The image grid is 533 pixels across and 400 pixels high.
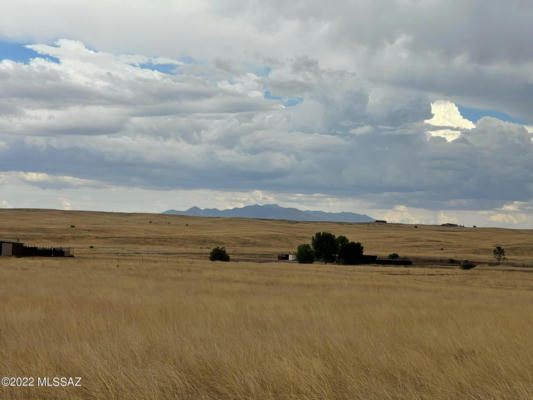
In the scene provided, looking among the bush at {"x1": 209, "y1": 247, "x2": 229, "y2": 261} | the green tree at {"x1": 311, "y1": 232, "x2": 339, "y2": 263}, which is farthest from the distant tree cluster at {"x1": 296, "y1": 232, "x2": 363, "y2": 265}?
the bush at {"x1": 209, "y1": 247, "x2": 229, "y2": 261}

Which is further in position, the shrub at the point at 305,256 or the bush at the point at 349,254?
the bush at the point at 349,254

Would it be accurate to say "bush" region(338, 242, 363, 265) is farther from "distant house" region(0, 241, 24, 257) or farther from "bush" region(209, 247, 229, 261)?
"distant house" region(0, 241, 24, 257)

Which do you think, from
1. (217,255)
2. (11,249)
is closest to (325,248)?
(217,255)

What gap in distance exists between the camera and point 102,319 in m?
14.5

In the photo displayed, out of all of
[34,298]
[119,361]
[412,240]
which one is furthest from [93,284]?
[412,240]

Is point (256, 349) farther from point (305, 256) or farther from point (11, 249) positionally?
point (305, 256)

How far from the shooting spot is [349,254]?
82.2 meters

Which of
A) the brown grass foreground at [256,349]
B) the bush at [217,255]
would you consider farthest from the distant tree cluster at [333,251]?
the brown grass foreground at [256,349]

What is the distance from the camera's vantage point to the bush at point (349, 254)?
81875mm

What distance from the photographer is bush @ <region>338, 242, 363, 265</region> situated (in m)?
81.9

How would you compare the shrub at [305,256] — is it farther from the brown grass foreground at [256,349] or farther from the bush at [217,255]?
the brown grass foreground at [256,349]

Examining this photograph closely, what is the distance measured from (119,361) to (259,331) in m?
4.68

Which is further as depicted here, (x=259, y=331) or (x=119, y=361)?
(x=259, y=331)

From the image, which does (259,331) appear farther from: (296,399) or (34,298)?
(34,298)
